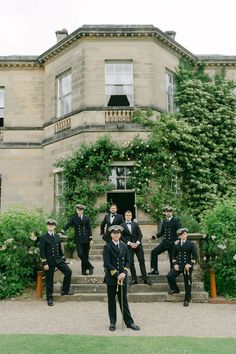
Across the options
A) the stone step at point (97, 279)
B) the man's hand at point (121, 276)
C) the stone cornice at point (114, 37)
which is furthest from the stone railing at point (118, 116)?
the man's hand at point (121, 276)

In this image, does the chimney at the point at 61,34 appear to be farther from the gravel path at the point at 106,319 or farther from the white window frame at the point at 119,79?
the gravel path at the point at 106,319

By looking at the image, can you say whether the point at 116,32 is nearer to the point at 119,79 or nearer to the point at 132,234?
the point at 119,79

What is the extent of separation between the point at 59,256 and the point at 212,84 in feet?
39.4

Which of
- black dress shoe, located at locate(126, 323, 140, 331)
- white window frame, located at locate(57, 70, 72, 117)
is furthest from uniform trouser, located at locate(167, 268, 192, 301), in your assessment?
white window frame, located at locate(57, 70, 72, 117)

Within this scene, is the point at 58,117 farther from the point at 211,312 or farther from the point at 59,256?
the point at 211,312

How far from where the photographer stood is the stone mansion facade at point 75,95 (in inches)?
632

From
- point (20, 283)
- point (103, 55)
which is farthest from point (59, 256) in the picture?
point (103, 55)

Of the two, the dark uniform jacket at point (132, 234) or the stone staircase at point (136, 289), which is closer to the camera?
the stone staircase at point (136, 289)

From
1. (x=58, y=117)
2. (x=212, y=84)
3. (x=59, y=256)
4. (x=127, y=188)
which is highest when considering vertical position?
(x=212, y=84)

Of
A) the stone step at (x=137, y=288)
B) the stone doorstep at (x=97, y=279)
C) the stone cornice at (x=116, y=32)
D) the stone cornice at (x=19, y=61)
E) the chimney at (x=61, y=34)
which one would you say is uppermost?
the chimney at (x=61, y=34)

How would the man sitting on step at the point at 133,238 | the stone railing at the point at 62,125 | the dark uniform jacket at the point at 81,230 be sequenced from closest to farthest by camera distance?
the man sitting on step at the point at 133,238
the dark uniform jacket at the point at 81,230
the stone railing at the point at 62,125

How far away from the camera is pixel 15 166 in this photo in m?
18.0

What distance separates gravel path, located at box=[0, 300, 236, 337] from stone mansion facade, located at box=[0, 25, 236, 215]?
6897mm

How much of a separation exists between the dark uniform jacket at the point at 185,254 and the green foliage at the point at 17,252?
3692 millimetres
